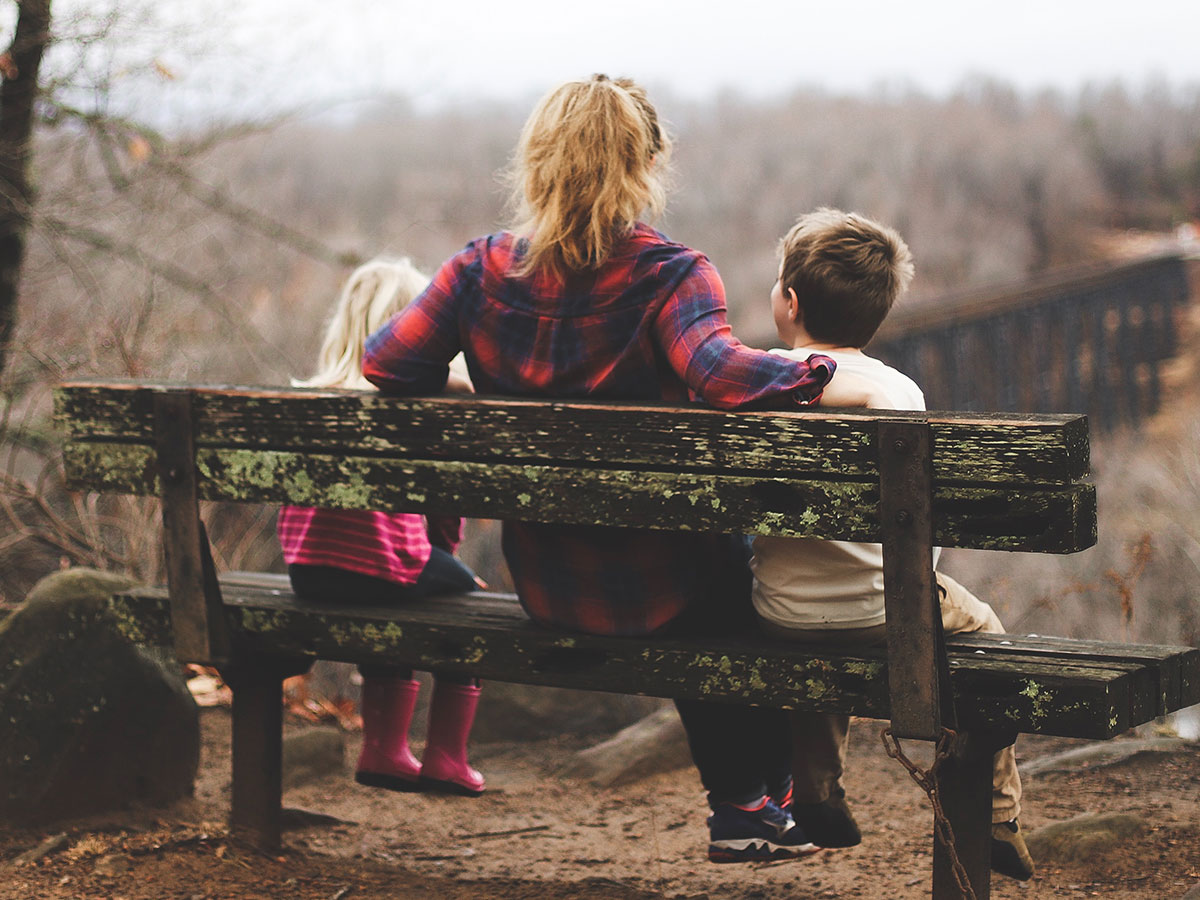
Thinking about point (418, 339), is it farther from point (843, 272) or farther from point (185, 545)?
point (843, 272)

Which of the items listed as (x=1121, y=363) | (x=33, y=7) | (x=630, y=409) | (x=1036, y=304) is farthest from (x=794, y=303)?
(x=1121, y=363)

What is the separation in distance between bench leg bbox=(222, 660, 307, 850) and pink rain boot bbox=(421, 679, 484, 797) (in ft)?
1.24

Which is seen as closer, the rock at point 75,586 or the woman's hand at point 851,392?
the woman's hand at point 851,392

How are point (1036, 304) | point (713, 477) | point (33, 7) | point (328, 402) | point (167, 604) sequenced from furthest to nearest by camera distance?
point (1036, 304) → point (33, 7) → point (167, 604) → point (328, 402) → point (713, 477)

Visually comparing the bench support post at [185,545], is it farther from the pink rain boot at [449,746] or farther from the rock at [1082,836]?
Result: the rock at [1082,836]

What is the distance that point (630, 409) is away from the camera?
2404mm

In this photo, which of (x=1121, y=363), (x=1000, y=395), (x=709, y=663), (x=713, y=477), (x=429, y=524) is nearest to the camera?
(x=713, y=477)

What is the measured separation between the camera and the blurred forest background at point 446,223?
6.14 m

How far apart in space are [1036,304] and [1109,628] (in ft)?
30.7

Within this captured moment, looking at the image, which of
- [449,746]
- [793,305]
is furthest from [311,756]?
[793,305]

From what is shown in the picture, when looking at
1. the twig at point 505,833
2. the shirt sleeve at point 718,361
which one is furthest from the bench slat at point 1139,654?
the twig at point 505,833

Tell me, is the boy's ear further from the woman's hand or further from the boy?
the woman's hand

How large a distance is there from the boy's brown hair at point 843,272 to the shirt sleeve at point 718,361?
0.78 ft

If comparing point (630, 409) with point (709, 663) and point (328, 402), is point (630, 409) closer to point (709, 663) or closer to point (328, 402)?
point (709, 663)
